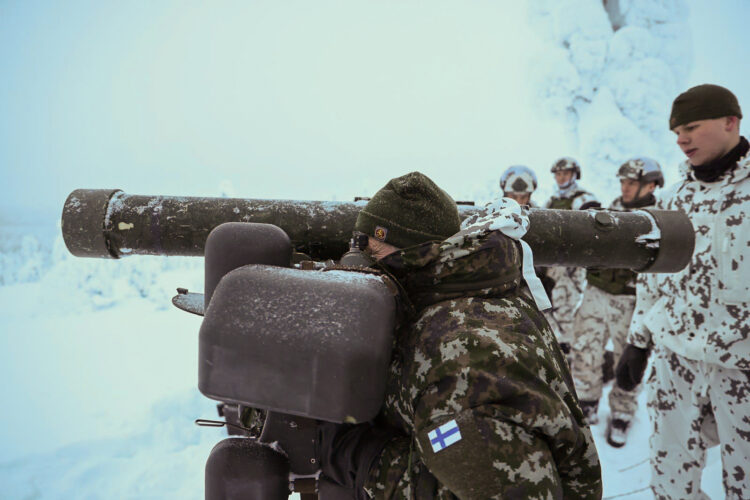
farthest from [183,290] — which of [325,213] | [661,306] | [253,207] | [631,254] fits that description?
[661,306]

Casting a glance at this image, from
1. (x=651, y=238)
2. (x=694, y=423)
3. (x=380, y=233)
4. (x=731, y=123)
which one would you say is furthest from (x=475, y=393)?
(x=731, y=123)

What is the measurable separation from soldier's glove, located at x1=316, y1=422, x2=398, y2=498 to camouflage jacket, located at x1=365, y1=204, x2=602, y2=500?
3 cm

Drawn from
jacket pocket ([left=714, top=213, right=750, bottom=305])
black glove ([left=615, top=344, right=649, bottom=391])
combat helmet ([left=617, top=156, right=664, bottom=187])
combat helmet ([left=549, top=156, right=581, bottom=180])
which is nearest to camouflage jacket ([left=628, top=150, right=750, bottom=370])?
jacket pocket ([left=714, top=213, right=750, bottom=305])

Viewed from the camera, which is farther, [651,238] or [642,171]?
[642,171]

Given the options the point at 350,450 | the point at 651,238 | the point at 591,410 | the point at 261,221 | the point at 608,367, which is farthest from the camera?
the point at 608,367

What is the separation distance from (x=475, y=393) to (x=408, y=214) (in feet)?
1.49

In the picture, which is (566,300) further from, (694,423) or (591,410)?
(694,423)

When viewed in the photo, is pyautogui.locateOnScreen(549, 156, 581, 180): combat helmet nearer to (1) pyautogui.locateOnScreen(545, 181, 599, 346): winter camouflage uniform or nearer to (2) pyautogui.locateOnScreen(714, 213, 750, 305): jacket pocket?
(1) pyautogui.locateOnScreen(545, 181, 599, 346): winter camouflage uniform

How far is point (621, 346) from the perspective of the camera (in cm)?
353

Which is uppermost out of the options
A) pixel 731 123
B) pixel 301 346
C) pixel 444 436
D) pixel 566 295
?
pixel 731 123

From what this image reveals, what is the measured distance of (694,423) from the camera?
1.93 meters

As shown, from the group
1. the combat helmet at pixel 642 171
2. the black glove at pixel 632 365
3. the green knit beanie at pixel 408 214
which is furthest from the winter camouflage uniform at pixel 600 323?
the green knit beanie at pixel 408 214

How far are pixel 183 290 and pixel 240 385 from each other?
2.75ft

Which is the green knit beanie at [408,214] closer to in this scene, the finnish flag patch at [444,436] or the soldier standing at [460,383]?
the soldier standing at [460,383]
